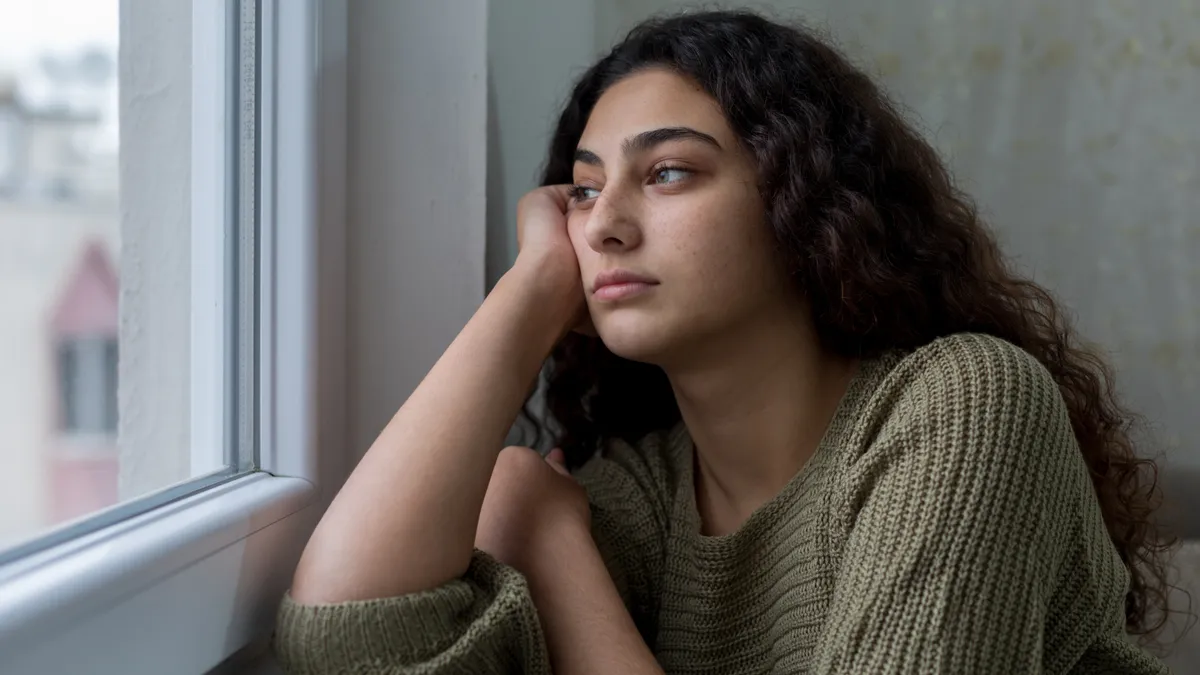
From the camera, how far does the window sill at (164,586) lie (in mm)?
486

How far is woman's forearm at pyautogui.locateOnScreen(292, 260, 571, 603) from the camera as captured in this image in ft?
2.26

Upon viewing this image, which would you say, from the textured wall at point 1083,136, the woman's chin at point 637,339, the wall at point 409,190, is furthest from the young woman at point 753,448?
the textured wall at point 1083,136

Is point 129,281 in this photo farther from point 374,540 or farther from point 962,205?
point 962,205

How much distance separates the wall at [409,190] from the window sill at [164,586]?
0.19 metres

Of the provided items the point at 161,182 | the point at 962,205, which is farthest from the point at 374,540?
the point at 962,205

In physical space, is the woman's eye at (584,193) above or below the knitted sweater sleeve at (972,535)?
above

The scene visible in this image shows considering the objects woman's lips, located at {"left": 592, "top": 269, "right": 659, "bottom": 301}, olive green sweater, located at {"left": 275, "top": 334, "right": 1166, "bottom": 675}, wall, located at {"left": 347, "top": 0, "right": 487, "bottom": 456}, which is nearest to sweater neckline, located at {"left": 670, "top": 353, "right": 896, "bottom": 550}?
olive green sweater, located at {"left": 275, "top": 334, "right": 1166, "bottom": 675}

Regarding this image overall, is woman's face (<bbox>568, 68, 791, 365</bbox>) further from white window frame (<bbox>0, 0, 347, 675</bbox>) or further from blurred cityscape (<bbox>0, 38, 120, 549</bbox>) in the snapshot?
blurred cityscape (<bbox>0, 38, 120, 549</bbox>)

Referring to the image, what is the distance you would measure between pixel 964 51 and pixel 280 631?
1085 millimetres

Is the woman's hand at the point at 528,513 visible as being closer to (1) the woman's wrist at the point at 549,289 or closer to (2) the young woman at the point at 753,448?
(2) the young woman at the point at 753,448

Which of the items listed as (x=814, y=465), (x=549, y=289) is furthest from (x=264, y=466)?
(x=814, y=465)

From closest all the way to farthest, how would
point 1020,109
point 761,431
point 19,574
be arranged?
point 19,574 < point 761,431 < point 1020,109

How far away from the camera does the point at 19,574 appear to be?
19.5 inches

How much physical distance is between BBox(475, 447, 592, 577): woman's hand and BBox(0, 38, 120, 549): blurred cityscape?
340 millimetres
